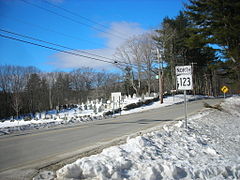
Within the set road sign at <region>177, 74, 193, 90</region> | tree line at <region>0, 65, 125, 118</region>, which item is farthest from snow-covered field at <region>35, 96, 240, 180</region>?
tree line at <region>0, 65, 125, 118</region>

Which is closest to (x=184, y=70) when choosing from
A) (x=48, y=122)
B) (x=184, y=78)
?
(x=184, y=78)

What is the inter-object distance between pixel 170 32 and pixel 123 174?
3843 centimetres

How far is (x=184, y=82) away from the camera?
878 centimetres

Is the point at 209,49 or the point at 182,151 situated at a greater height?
the point at 209,49

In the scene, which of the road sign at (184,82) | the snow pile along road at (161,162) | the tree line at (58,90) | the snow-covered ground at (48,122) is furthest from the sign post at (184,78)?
the tree line at (58,90)

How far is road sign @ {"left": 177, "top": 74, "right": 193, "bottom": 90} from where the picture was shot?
28.3 ft

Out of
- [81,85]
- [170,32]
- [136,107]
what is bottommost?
[136,107]

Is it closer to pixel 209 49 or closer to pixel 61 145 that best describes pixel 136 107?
pixel 209 49

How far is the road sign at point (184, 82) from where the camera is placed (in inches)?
339

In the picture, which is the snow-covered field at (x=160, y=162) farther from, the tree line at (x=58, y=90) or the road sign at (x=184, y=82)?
the tree line at (x=58, y=90)

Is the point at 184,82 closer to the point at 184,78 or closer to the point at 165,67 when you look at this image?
the point at 184,78

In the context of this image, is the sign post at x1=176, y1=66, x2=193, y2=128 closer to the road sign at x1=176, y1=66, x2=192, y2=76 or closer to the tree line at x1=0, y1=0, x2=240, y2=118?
the road sign at x1=176, y1=66, x2=192, y2=76

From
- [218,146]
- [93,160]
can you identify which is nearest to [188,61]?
[218,146]

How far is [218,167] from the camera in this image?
4.72m
